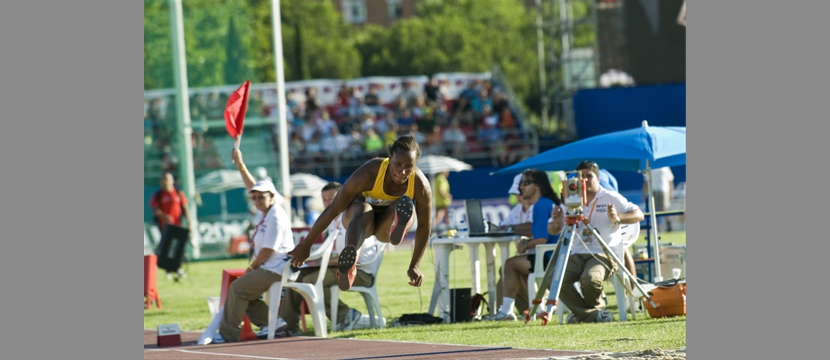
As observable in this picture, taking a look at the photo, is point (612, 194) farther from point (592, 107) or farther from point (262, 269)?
point (592, 107)

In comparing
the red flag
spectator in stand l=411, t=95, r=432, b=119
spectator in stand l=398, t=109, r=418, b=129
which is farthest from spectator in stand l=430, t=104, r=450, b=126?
the red flag

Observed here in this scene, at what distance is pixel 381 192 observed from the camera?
827cm

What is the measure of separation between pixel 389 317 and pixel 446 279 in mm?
1269

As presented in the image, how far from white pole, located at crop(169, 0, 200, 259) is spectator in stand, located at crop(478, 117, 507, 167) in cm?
788

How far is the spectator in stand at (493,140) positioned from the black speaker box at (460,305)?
16.3 m

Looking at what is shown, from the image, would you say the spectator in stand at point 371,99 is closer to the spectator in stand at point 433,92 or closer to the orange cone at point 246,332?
the spectator in stand at point 433,92

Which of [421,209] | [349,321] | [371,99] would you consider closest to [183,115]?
[371,99]

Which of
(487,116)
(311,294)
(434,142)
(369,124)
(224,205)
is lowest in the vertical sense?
(311,294)

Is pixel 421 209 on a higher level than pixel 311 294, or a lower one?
higher

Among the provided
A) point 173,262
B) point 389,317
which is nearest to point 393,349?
point 389,317

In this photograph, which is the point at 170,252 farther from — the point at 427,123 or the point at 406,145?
the point at 427,123

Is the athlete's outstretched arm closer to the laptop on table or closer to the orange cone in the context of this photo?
the laptop on table

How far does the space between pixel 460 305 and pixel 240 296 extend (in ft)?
6.99

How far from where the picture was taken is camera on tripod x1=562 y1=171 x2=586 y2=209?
9.56m
